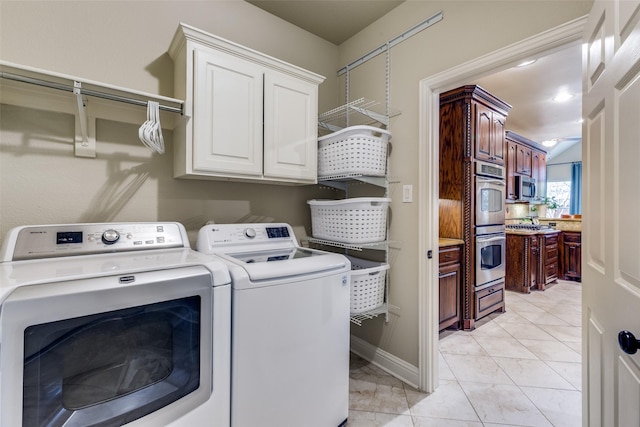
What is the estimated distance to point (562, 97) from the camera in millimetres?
3504

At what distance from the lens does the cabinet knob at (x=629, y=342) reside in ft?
2.17

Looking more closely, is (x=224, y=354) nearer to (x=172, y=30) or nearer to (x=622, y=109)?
(x=622, y=109)

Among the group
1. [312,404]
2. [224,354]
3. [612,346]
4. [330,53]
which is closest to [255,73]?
[330,53]

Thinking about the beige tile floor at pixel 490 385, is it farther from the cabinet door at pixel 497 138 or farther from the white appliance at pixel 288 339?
the cabinet door at pixel 497 138

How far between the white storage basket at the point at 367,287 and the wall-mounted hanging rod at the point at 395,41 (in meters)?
1.55

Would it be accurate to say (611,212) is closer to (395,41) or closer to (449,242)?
(395,41)

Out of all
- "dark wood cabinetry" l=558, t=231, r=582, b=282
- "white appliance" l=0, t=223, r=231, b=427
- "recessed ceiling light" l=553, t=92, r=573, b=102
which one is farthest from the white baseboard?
"dark wood cabinetry" l=558, t=231, r=582, b=282

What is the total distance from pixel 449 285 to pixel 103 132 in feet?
9.23

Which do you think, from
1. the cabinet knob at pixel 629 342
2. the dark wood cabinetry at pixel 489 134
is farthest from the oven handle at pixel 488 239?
the cabinet knob at pixel 629 342

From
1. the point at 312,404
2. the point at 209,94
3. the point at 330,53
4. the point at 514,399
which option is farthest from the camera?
the point at 330,53

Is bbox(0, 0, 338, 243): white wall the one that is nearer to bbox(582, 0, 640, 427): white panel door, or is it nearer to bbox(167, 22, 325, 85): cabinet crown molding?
bbox(167, 22, 325, 85): cabinet crown molding

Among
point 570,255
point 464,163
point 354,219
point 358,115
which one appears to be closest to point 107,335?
point 354,219

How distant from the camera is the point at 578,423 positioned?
5.21 ft

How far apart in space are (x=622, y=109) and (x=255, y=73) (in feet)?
5.14
